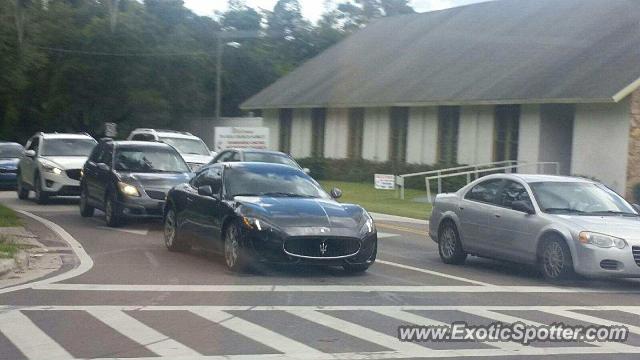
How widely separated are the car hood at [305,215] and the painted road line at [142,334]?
3.19 meters

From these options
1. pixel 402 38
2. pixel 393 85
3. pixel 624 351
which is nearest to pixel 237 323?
pixel 624 351

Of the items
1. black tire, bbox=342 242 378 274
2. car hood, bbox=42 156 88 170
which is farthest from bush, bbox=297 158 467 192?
black tire, bbox=342 242 378 274

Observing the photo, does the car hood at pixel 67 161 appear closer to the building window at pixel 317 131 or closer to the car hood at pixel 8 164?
the car hood at pixel 8 164

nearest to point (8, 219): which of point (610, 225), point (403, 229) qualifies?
point (403, 229)

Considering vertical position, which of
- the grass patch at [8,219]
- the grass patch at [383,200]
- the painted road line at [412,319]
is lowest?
the grass patch at [383,200]

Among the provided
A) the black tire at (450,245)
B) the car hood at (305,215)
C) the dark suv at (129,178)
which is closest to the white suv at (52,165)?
the dark suv at (129,178)

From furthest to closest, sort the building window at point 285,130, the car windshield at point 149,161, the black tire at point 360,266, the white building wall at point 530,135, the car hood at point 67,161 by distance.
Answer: the building window at point 285,130
the white building wall at point 530,135
the car hood at point 67,161
the car windshield at point 149,161
the black tire at point 360,266

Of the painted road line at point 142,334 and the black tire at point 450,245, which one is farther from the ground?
the black tire at point 450,245

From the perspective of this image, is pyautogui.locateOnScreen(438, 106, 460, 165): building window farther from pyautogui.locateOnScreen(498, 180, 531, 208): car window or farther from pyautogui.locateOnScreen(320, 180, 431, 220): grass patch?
pyautogui.locateOnScreen(498, 180, 531, 208): car window

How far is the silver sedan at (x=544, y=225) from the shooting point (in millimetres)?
14141

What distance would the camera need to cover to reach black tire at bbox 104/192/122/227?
20.8 metres

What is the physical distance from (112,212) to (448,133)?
2060 centimetres

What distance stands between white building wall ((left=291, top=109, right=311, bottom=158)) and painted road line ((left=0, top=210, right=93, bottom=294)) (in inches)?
1008

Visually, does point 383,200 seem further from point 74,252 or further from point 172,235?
point 74,252
